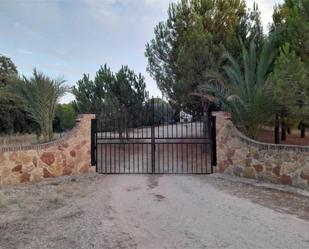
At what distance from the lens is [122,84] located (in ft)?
58.5

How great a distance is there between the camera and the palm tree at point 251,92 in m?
10.8

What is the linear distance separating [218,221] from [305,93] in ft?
16.0

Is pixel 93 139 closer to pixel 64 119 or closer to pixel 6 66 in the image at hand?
pixel 64 119

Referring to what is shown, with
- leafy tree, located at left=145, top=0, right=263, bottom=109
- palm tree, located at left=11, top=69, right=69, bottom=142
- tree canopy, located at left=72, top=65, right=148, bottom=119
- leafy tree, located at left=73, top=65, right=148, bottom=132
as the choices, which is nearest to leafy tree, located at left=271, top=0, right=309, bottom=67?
leafy tree, located at left=145, top=0, right=263, bottom=109

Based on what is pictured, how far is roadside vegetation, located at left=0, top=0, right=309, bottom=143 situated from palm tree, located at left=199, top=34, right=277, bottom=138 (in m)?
0.03

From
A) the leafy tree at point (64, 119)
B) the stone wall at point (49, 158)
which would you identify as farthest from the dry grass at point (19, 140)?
the leafy tree at point (64, 119)

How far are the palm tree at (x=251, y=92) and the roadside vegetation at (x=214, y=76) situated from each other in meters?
0.03

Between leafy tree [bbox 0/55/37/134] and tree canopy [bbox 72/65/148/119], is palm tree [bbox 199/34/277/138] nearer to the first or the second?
tree canopy [bbox 72/65/148/119]

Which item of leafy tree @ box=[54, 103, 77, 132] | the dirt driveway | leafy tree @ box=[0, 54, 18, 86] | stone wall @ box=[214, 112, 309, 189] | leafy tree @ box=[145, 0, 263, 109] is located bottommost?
the dirt driveway

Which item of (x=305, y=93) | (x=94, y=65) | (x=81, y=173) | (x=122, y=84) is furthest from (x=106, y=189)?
(x=94, y=65)

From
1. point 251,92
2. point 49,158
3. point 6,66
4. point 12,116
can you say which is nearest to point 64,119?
point 12,116

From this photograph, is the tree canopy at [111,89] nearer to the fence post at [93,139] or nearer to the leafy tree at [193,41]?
the leafy tree at [193,41]

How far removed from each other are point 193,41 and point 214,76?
212 centimetres

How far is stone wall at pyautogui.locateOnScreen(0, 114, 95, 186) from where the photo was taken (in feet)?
29.0
